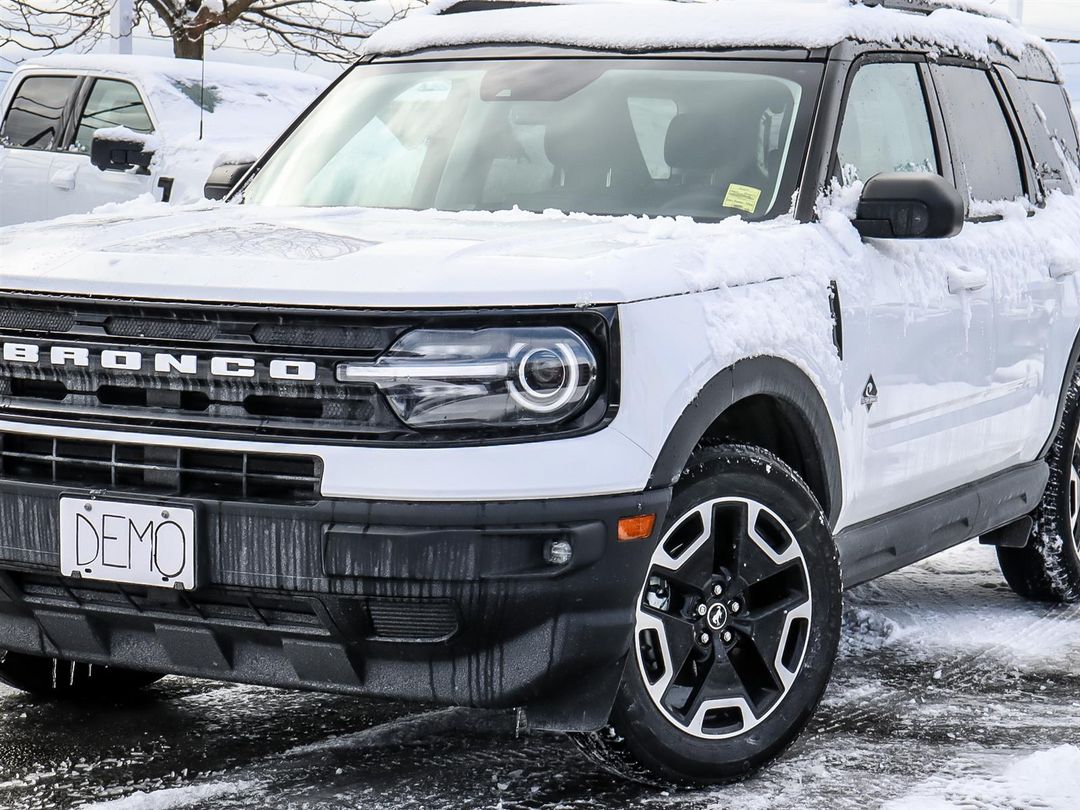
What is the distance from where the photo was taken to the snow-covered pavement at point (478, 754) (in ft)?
11.8

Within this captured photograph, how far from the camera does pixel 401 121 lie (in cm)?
484

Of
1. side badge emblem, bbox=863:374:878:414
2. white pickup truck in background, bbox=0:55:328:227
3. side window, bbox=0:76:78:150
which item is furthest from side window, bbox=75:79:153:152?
side badge emblem, bbox=863:374:878:414

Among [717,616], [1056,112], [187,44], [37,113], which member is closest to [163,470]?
[717,616]

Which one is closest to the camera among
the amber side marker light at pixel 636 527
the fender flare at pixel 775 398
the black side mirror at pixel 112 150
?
the amber side marker light at pixel 636 527

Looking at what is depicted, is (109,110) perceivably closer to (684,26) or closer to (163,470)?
(684,26)

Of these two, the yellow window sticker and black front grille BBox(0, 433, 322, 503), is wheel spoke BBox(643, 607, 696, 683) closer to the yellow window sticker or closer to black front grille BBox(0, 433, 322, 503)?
black front grille BBox(0, 433, 322, 503)

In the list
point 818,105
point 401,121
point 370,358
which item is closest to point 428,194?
point 401,121

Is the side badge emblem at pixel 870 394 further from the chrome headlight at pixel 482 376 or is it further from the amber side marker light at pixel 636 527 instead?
the chrome headlight at pixel 482 376

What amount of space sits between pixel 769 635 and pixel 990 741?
2.60 feet

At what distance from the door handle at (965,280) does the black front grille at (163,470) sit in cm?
219

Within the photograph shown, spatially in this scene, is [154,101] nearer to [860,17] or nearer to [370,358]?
[860,17]

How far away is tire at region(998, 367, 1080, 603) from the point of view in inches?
220

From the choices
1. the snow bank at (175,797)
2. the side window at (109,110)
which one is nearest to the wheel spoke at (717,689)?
the snow bank at (175,797)

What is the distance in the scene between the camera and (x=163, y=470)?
3.16 m
